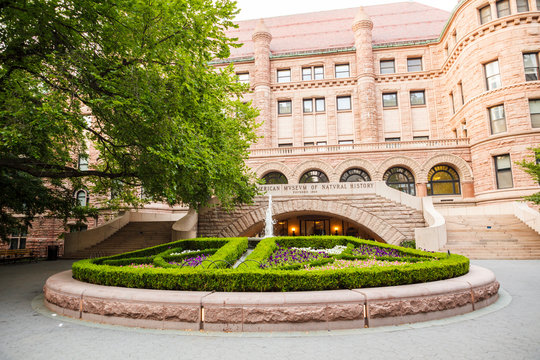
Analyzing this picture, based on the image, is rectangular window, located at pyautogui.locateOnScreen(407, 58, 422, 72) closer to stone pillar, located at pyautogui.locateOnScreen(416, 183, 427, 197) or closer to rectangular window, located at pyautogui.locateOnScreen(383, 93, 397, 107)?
rectangular window, located at pyautogui.locateOnScreen(383, 93, 397, 107)

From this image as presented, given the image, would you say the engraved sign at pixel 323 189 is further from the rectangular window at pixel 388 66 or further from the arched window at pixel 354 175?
the rectangular window at pixel 388 66

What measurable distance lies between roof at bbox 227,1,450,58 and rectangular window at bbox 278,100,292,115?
6498mm

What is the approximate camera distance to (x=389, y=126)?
29.8 meters

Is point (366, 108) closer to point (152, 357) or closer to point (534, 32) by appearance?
point (534, 32)

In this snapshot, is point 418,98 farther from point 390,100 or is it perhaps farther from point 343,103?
point 343,103

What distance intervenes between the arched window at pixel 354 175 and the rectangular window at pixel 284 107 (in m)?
9.36

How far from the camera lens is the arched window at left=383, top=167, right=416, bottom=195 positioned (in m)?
25.8

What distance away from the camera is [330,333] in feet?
16.4

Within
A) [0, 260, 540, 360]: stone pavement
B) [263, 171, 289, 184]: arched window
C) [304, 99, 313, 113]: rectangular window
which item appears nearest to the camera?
[0, 260, 540, 360]: stone pavement

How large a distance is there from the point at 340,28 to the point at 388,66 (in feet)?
30.4

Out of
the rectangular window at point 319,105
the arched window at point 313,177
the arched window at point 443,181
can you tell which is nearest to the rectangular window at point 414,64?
the rectangular window at point 319,105

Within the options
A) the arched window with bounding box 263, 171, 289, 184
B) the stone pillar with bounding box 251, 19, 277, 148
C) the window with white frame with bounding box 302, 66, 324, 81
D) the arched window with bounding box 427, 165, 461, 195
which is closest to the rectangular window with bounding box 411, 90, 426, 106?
the arched window with bounding box 427, 165, 461, 195

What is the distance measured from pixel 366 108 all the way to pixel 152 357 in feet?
93.2

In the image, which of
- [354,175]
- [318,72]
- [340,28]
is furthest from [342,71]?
[354,175]
